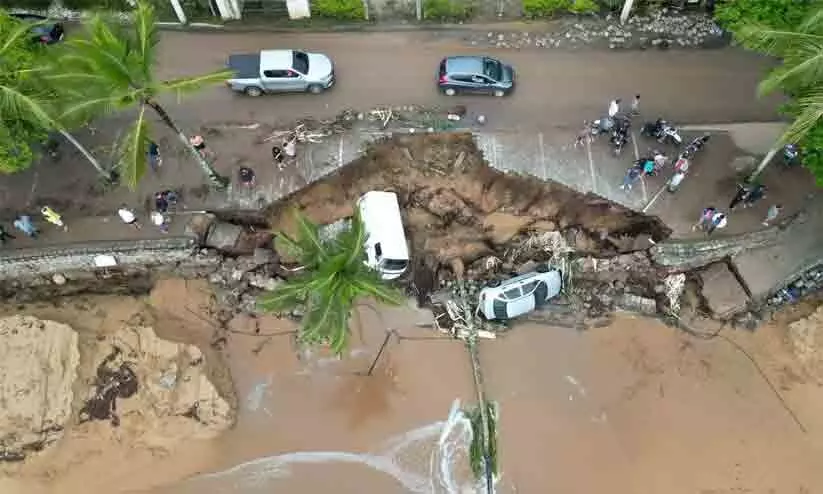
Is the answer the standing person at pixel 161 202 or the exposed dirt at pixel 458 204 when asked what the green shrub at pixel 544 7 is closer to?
the exposed dirt at pixel 458 204

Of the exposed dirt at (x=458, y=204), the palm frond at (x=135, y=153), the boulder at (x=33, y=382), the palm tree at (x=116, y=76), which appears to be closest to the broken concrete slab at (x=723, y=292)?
the exposed dirt at (x=458, y=204)

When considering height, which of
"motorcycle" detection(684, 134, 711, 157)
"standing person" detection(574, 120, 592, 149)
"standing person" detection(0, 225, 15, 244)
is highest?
"standing person" detection(574, 120, 592, 149)

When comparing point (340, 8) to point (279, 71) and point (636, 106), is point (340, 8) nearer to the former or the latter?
point (279, 71)

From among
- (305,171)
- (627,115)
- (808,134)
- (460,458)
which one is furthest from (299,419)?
(808,134)

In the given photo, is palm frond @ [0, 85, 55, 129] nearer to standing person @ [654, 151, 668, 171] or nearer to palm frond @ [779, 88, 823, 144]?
standing person @ [654, 151, 668, 171]

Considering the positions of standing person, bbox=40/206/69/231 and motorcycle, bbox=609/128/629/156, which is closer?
standing person, bbox=40/206/69/231

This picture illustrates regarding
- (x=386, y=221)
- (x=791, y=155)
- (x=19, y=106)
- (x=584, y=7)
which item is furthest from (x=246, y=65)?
(x=791, y=155)

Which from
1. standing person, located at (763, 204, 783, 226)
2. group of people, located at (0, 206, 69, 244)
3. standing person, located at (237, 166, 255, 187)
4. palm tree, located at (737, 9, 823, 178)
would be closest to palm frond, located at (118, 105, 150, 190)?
standing person, located at (237, 166, 255, 187)
